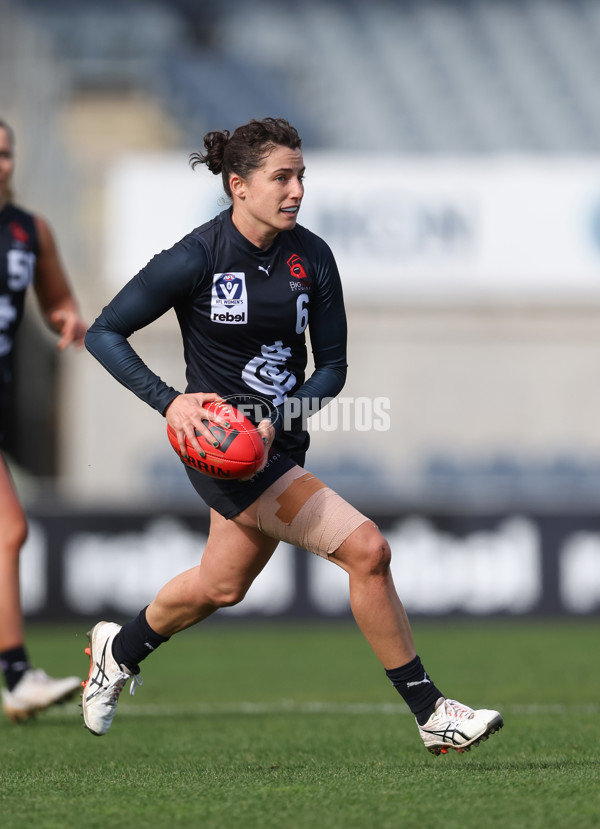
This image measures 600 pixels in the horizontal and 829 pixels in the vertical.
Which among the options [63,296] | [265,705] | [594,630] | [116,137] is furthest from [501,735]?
[116,137]

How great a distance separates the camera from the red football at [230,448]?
3.93 m

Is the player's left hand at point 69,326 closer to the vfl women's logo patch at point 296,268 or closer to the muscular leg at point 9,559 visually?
the muscular leg at point 9,559

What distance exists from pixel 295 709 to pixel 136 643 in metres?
2.08

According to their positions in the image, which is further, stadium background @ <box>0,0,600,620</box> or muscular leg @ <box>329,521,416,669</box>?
stadium background @ <box>0,0,600,620</box>

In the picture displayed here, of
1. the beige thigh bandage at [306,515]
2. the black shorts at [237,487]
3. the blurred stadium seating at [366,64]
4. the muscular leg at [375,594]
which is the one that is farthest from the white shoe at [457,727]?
the blurred stadium seating at [366,64]

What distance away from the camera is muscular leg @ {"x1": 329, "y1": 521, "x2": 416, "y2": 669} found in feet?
13.3

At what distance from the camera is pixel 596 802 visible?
3416 millimetres

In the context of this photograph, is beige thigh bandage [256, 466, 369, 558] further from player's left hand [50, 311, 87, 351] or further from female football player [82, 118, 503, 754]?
player's left hand [50, 311, 87, 351]

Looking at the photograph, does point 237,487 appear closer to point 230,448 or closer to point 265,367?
point 230,448

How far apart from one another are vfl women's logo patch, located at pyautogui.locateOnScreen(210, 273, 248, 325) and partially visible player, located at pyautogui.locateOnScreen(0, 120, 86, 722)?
1714 mm

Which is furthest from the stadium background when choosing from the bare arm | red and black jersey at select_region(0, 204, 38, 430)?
red and black jersey at select_region(0, 204, 38, 430)

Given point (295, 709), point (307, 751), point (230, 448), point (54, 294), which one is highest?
point (54, 294)

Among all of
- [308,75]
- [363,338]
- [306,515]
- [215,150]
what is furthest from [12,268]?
[308,75]

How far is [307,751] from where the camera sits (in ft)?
15.5
